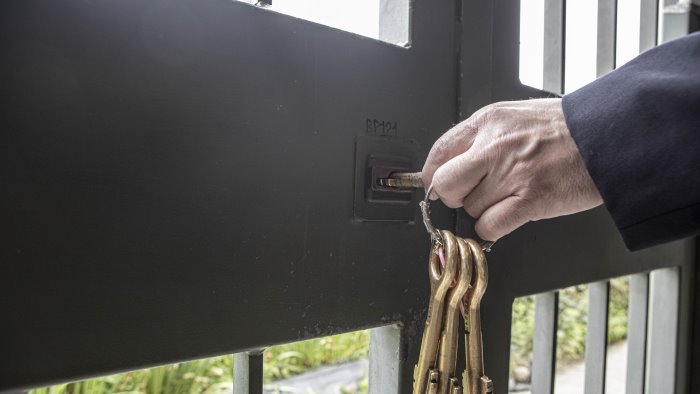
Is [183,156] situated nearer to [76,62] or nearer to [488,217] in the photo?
[76,62]

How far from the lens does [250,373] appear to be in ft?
1.79

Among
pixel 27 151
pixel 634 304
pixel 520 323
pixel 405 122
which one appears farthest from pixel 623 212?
pixel 520 323

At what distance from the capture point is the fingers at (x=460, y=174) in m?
0.51

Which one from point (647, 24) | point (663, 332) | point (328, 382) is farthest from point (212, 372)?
point (647, 24)

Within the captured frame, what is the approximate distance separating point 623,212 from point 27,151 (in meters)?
0.55

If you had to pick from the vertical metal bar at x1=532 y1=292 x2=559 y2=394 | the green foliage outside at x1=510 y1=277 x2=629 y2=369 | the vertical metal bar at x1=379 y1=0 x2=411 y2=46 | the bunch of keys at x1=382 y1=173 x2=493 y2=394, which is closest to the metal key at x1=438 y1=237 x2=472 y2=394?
the bunch of keys at x1=382 y1=173 x2=493 y2=394

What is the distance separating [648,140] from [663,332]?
102 centimetres

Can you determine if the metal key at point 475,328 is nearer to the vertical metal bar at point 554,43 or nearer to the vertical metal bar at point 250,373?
the vertical metal bar at point 250,373

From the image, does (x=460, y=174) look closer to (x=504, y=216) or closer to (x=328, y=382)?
(x=504, y=216)

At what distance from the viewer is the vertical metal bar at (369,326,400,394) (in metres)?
0.65

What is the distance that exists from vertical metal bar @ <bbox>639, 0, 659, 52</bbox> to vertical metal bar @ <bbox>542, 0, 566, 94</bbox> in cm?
41

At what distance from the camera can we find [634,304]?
4.12 feet

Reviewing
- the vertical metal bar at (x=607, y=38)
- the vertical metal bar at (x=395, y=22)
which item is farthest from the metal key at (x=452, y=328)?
the vertical metal bar at (x=607, y=38)

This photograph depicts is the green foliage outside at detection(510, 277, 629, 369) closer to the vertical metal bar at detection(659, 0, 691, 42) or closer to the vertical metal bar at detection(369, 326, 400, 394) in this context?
the vertical metal bar at detection(659, 0, 691, 42)
